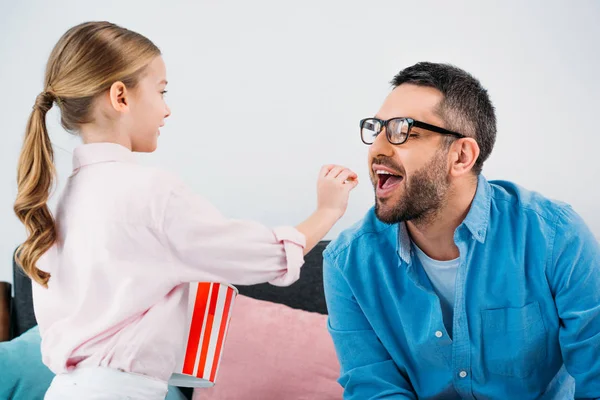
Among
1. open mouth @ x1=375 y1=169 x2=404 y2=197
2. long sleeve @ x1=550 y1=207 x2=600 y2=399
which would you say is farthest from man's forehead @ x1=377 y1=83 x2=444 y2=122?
long sleeve @ x1=550 y1=207 x2=600 y2=399

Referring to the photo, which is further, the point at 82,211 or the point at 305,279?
the point at 305,279

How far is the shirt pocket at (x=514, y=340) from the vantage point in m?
1.58

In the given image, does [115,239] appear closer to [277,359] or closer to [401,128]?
[401,128]

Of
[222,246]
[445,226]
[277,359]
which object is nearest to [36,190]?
[222,246]

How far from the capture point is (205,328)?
143 cm

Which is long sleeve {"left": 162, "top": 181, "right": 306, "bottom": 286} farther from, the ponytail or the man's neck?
the man's neck

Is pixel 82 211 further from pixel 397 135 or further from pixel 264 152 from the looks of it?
pixel 264 152

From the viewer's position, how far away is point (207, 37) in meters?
2.57

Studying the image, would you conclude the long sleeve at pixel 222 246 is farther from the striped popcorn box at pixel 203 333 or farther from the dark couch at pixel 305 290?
the dark couch at pixel 305 290

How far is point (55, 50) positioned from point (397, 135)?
2.51ft

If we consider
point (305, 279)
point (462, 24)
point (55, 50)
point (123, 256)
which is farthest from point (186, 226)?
point (462, 24)

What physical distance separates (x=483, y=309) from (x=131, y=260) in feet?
2.72

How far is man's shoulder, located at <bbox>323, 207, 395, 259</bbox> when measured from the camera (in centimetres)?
172

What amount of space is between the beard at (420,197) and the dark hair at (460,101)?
96 mm
